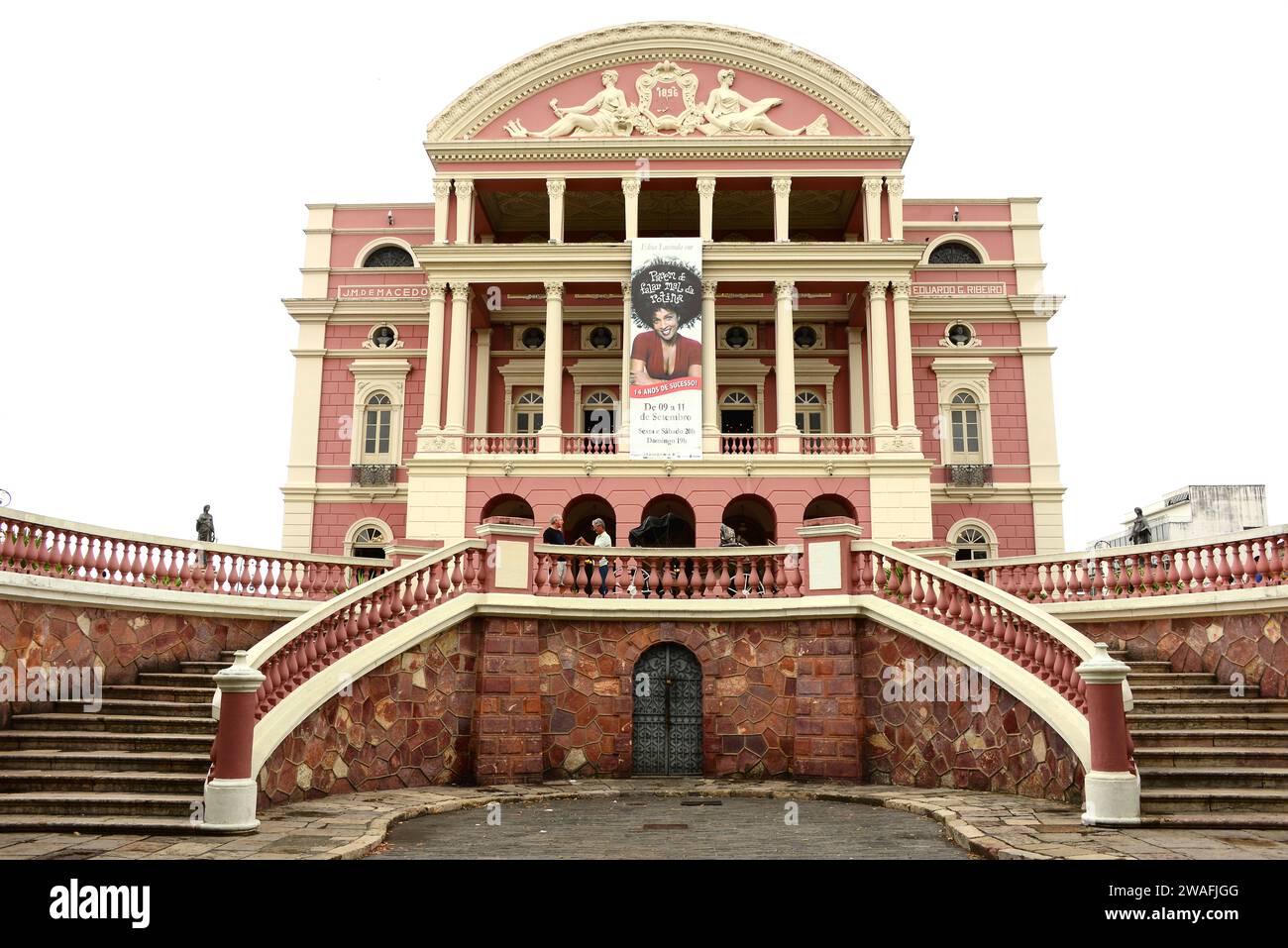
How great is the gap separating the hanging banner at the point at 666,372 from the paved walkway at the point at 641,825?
47.3 feet

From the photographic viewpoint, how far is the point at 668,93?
2961cm

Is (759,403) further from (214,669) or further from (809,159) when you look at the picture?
(214,669)

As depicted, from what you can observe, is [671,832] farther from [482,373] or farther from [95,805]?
[482,373]

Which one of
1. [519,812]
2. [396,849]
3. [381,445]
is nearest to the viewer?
[396,849]

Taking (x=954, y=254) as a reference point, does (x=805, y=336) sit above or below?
below

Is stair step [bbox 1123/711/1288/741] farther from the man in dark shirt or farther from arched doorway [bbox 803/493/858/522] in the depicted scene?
arched doorway [bbox 803/493/858/522]

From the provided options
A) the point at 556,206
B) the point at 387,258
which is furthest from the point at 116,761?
the point at 387,258

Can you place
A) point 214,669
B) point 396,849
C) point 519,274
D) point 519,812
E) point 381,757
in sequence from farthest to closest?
point 519,274, point 214,669, point 381,757, point 519,812, point 396,849

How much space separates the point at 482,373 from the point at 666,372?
6.89 metres

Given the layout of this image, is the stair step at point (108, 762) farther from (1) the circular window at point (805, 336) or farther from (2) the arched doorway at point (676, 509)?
(1) the circular window at point (805, 336)

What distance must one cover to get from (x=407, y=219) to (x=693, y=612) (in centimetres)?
2147

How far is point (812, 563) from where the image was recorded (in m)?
14.2

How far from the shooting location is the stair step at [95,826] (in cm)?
921

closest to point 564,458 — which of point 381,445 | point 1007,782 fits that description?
point 381,445
